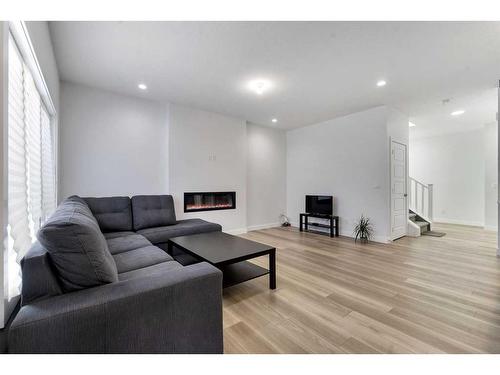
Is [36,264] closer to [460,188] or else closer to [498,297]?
[498,297]

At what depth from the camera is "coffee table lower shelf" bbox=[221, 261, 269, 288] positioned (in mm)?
2131

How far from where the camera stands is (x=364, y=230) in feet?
13.8

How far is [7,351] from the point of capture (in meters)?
0.84

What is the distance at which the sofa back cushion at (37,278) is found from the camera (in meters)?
0.97

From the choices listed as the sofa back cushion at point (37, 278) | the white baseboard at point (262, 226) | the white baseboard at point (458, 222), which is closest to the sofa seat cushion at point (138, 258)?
the sofa back cushion at point (37, 278)

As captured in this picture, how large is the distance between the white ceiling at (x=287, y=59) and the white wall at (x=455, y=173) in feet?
9.94

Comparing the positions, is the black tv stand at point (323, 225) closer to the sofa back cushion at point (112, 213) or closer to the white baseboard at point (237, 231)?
the white baseboard at point (237, 231)

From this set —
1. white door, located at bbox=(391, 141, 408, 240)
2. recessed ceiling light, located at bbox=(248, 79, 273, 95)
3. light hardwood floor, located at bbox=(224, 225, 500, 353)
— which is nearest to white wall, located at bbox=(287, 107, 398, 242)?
white door, located at bbox=(391, 141, 408, 240)

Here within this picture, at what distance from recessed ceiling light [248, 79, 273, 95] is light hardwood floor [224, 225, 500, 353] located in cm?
253

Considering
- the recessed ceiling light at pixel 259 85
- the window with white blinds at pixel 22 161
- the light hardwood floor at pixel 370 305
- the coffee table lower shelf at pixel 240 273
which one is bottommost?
the light hardwood floor at pixel 370 305

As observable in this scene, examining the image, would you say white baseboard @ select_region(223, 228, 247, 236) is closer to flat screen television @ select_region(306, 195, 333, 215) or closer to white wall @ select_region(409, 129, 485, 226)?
flat screen television @ select_region(306, 195, 333, 215)

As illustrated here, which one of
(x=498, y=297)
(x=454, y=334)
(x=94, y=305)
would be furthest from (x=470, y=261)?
(x=94, y=305)

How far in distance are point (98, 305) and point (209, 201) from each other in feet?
11.6

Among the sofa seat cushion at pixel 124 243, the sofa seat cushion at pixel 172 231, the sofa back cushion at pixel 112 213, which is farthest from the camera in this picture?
the sofa back cushion at pixel 112 213
